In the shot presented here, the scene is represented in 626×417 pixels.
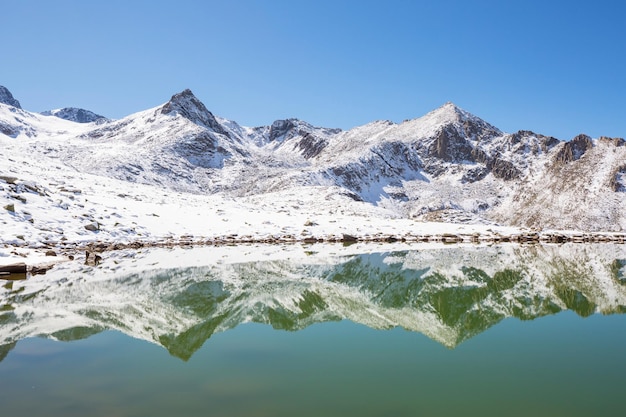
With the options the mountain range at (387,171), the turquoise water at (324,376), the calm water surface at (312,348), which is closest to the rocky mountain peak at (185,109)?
the mountain range at (387,171)

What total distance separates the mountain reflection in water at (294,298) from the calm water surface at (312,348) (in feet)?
0.27

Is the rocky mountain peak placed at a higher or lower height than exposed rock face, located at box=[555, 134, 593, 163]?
higher

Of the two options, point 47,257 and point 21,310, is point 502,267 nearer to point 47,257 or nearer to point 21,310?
point 21,310

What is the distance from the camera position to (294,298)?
14.8 metres

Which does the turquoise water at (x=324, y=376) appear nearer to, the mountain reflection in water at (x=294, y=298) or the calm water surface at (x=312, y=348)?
the calm water surface at (x=312, y=348)

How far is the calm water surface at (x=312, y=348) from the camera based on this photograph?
6582mm

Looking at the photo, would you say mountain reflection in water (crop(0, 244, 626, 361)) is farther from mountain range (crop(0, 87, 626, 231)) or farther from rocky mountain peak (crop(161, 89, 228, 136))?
rocky mountain peak (crop(161, 89, 228, 136))

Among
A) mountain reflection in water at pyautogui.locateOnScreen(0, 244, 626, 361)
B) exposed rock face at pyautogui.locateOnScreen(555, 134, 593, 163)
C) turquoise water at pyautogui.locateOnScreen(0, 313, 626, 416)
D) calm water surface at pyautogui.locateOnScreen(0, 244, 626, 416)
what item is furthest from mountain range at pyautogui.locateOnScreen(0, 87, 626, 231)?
turquoise water at pyautogui.locateOnScreen(0, 313, 626, 416)

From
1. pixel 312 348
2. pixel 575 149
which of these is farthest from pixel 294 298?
pixel 575 149

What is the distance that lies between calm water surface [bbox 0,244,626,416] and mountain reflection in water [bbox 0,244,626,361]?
8cm

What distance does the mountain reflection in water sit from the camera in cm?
1119

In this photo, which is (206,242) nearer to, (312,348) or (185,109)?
(312,348)

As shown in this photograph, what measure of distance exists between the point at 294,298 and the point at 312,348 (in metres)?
5.47

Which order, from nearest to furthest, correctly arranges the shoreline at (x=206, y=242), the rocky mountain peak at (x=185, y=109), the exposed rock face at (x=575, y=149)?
the shoreline at (x=206, y=242) → the exposed rock face at (x=575, y=149) → the rocky mountain peak at (x=185, y=109)
